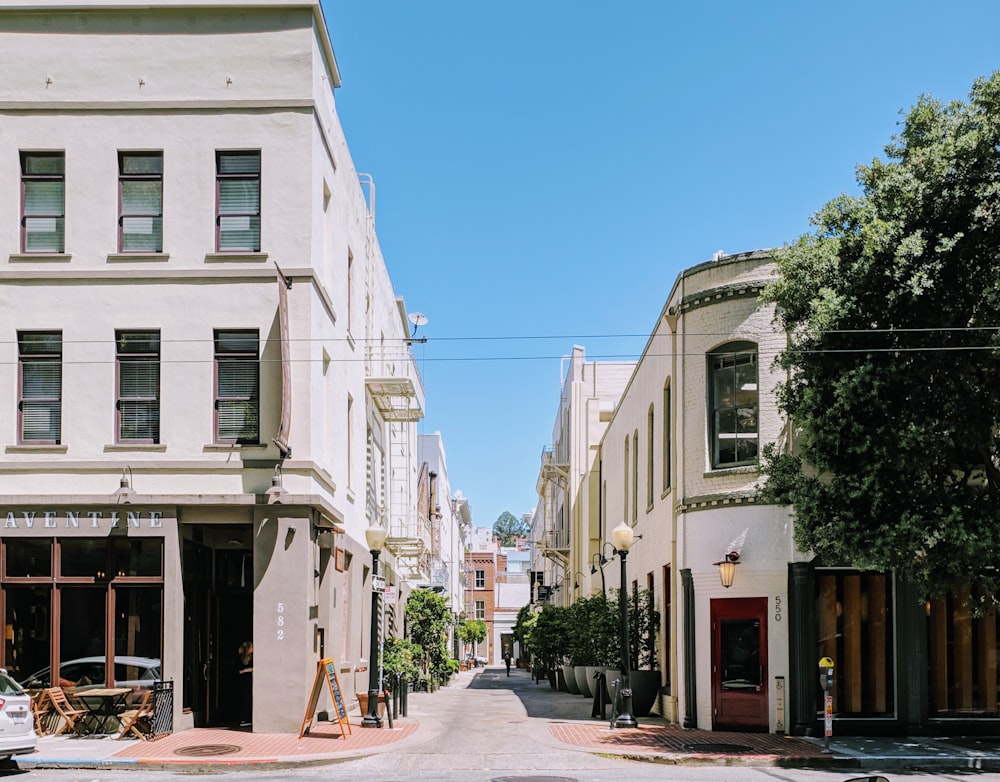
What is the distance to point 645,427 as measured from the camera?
28703 millimetres

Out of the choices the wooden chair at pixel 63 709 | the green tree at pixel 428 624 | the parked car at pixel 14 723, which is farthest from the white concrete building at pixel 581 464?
the parked car at pixel 14 723

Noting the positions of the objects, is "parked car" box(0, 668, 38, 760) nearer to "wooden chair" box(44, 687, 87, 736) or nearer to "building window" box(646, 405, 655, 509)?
"wooden chair" box(44, 687, 87, 736)

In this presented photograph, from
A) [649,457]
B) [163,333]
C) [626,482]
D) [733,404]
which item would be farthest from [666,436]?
[163,333]

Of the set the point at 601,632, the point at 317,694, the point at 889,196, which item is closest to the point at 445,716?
the point at 601,632

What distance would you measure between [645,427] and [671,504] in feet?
15.3

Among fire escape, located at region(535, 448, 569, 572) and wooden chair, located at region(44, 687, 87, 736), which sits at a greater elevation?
fire escape, located at region(535, 448, 569, 572)

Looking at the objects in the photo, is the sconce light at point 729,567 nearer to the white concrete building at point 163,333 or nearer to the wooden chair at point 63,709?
the white concrete building at point 163,333

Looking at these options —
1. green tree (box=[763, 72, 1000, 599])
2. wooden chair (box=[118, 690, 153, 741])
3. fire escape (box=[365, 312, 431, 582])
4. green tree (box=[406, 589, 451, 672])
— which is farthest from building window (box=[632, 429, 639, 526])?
wooden chair (box=[118, 690, 153, 741])

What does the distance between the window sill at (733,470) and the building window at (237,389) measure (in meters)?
8.24

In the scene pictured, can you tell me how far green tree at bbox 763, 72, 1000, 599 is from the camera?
17781mm

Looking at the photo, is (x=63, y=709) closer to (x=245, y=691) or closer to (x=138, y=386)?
(x=245, y=691)

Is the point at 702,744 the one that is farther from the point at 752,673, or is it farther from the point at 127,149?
the point at 127,149

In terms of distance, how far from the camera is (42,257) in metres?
22.0

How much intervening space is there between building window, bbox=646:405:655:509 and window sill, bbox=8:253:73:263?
13016 mm
